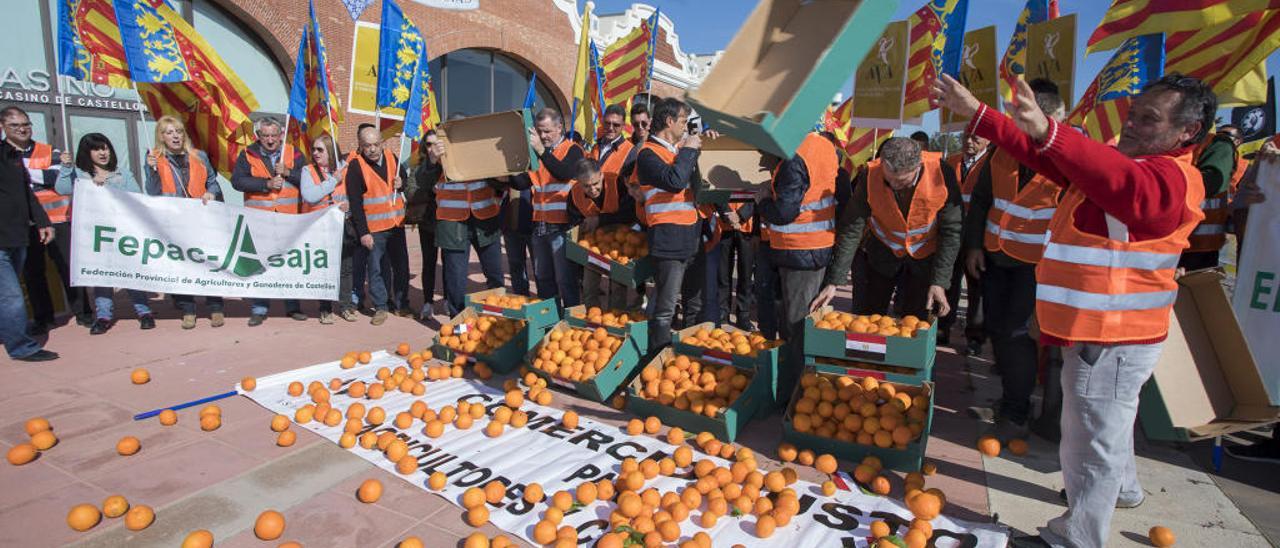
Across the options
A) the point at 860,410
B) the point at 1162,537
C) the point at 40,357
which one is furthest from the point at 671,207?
the point at 40,357

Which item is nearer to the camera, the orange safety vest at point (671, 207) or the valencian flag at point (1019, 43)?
the orange safety vest at point (671, 207)

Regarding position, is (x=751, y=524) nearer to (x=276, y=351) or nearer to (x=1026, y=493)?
(x=1026, y=493)

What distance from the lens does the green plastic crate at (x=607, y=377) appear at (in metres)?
4.65

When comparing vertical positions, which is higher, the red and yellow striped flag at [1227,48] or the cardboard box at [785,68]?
Answer: the red and yellow striped flag at [1227,48]

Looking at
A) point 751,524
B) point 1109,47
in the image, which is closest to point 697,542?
point 751,524

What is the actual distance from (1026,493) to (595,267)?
11.7 feet

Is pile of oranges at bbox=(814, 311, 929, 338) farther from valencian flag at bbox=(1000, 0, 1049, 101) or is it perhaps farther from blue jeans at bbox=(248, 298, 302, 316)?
blue jeans at bbox=(248, 298, 302, 316)

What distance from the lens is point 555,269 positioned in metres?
6.52

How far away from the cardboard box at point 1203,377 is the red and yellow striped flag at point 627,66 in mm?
7657

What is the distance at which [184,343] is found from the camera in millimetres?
6242

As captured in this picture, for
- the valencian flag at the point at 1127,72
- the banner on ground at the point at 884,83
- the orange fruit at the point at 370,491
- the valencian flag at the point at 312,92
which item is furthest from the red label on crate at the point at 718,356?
the valencian flag at the point at 312,92

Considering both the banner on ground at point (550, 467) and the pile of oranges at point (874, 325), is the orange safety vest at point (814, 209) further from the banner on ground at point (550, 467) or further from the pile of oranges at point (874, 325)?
the banner on ground at point (550, 467)

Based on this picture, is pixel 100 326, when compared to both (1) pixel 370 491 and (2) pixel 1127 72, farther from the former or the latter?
(2) pixel 1127 72

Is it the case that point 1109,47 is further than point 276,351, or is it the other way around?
point 276,351
